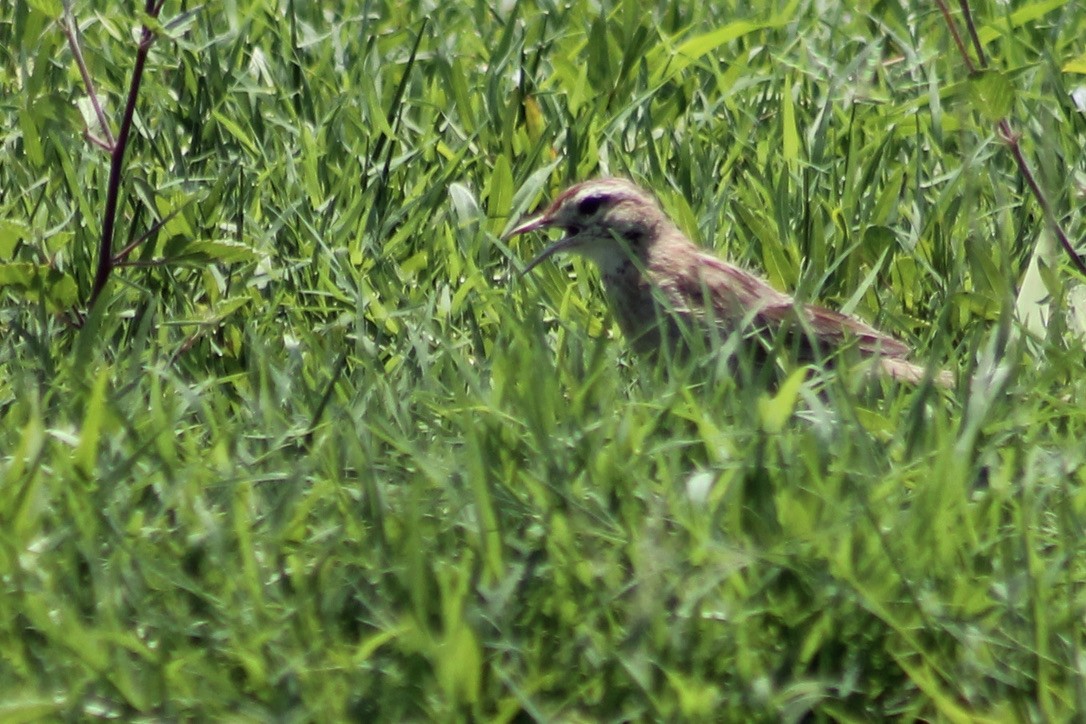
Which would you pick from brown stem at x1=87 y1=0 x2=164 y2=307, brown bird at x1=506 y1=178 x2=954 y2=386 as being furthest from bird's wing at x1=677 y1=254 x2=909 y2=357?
brown stem at x1=87 y1=0 x2=164 y2=307

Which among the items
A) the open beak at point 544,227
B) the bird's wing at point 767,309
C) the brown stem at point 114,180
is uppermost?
the brown stem at point 114,180

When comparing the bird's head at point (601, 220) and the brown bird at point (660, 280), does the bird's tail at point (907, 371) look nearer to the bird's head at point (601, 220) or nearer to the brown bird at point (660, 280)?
the brown bird at point (660, 280)

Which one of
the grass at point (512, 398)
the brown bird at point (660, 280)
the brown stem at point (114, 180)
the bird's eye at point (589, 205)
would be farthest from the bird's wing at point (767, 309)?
the brown stem at point (114, 180)

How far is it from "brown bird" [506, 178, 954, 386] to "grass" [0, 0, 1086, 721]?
0.42 feet

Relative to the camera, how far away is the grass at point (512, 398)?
3.93 meters

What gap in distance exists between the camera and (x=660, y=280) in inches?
240

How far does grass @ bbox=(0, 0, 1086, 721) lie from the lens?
155 inches

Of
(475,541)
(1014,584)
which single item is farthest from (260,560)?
(1014,584)

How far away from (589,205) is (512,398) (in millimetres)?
1642

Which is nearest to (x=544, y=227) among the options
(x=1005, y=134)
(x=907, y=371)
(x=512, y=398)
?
(x=907, y=371)

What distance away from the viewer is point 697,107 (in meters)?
7.23

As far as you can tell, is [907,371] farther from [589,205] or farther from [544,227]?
[544,227]

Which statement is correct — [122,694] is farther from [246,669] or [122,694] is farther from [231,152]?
[231,152]

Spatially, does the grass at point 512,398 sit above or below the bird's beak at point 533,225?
above
